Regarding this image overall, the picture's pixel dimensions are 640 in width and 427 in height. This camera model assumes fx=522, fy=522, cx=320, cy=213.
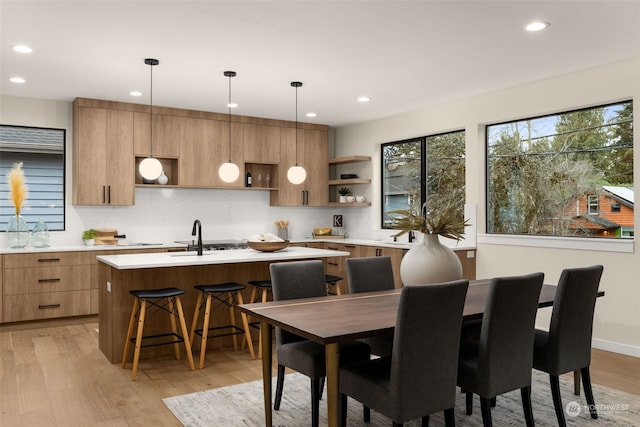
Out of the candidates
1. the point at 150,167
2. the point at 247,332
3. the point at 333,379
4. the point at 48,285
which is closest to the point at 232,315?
the point at 247,332

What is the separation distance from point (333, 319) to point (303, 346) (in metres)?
0.58

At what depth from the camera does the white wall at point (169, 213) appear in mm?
6066

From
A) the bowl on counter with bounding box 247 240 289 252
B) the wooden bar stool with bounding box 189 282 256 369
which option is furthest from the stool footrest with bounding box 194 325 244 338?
the bowl on counter with bounding box 247 240 289 252

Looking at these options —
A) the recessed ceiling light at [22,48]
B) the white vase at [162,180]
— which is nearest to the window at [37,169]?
the white vase at [162,180]

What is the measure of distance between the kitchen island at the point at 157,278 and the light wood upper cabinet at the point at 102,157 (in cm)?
182

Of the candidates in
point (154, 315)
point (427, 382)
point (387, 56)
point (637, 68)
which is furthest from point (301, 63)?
point (427, 382)

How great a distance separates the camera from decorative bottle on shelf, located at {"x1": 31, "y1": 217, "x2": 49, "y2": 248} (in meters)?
5.81

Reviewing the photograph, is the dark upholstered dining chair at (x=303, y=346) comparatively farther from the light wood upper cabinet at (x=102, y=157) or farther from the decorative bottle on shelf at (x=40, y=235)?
the decorative bottle on shelf at (x=40, y=235)

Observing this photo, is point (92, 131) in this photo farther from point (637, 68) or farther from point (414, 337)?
point (637, 68)

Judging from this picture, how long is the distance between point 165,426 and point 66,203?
13.4 ft

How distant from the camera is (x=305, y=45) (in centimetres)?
407

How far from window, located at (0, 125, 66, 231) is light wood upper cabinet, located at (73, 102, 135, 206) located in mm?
292

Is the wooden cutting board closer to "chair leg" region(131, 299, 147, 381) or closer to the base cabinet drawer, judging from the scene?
the base cabinet drawer

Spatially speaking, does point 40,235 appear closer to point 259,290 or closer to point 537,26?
point 259,290
